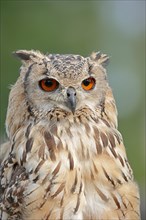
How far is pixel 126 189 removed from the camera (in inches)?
178

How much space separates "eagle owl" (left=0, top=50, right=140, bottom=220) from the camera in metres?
4.36

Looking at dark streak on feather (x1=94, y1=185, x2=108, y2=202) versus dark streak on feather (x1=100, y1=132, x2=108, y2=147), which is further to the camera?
dark streak on feather (x1=100, y1=132, x2=108, y2=147)

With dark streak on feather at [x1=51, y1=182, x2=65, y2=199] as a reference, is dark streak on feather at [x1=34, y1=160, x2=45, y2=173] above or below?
above

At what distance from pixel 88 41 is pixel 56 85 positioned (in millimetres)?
16785

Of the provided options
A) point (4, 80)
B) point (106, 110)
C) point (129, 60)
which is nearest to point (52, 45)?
point (4, 80)

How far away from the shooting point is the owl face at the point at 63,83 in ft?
14.3

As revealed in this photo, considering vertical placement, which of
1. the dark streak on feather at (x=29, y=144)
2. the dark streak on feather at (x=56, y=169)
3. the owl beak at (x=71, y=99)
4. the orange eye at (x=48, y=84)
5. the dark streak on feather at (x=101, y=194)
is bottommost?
the dark streak on feather at (x=101, y=194)

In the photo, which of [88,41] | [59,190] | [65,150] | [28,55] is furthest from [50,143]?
[88,41]

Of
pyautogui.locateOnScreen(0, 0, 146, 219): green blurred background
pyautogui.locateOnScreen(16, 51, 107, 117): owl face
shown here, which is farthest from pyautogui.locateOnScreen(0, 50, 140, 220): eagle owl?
pyautogui.locateOnScreen(0, 0, 146, 219): green blurred background

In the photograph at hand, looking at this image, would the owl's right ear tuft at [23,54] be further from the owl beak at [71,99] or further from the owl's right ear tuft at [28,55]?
the owl beak at [71,99]

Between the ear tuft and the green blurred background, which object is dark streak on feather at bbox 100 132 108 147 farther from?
the green blurred background

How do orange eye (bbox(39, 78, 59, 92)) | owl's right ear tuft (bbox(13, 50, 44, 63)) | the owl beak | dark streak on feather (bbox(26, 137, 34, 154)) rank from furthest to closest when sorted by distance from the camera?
owl's right ear tuft (bbox(13, 50, 44, 63))
dark streak on feather (bbox(26, 137, 34, 154))
orange eye (bbox(39, 78, 59, 92))
the owl beak

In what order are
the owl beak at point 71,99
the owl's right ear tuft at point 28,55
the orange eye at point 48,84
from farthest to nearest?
1. the owl's right ear tuft at point 28,55
2. the orange eye at point 48,84
3. the owl beak at point 71,99

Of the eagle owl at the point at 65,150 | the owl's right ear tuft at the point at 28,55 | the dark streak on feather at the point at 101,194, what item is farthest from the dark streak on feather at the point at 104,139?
the owl's right ear tuft at the point at 28,55
